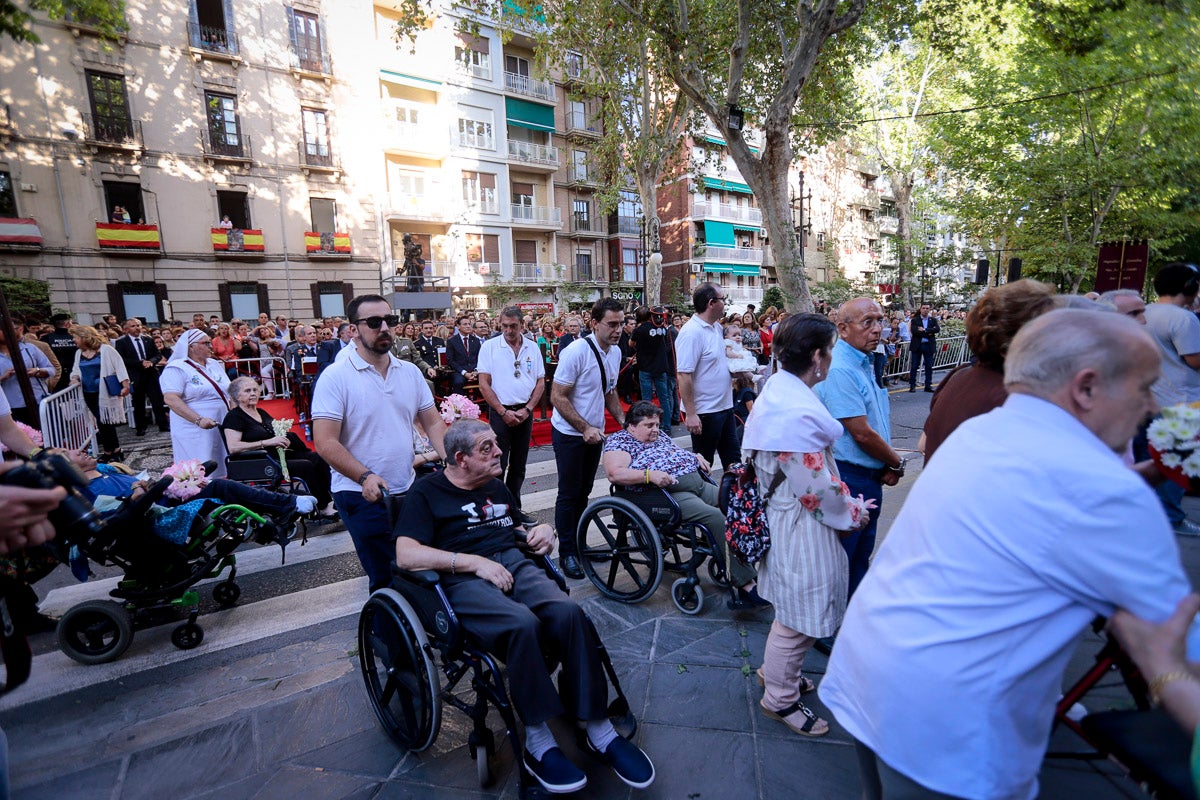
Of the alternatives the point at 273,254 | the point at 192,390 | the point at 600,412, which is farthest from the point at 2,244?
the point at 600,412

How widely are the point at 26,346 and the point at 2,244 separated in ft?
50.8

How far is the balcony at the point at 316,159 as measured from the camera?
74.6ft

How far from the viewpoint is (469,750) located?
2576mm

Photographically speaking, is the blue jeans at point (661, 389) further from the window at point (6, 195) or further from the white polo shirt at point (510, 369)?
the window at point (6, 195)

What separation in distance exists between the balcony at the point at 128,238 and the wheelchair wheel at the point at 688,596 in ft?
77.4

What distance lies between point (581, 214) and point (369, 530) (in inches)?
1275

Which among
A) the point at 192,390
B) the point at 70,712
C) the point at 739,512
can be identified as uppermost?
the point at 192,390

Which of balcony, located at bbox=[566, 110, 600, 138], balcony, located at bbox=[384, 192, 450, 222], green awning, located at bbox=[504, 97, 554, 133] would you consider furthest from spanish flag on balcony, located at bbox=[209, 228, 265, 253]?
balcony, located at bbox=[566, 110, 600, 138]

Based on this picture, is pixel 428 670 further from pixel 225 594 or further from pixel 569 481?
pixel 225 594

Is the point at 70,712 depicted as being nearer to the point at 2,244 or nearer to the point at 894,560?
the point at 894,560

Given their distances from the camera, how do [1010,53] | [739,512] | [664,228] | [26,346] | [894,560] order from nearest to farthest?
1. [894,560]
2. [739,512]
3. [26,346]
4. [1010,53]
5. [664,228]

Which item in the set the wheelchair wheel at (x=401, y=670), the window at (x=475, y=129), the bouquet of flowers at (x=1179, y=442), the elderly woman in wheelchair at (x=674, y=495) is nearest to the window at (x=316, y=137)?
the window at (x=475, y=129)

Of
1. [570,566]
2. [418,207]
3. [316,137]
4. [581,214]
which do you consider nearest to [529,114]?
[581,214]

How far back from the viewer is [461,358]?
11.7 metres
